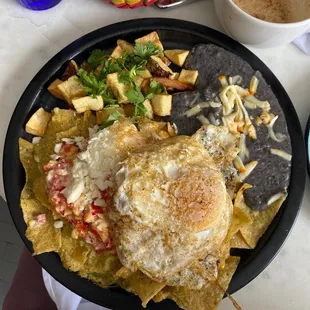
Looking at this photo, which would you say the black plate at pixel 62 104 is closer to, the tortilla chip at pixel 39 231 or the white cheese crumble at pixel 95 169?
the tortilla chip at pixel 39 231

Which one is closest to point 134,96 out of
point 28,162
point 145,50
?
point 145,50

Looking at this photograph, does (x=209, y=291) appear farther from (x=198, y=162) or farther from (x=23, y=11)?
(x=23, y=11)

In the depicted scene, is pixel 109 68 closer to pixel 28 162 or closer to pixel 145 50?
pixel 145 50

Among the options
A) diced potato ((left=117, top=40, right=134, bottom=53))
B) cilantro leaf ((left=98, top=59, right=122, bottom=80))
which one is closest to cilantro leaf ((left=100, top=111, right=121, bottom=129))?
cilantro leaf ((left=98, top=59, right=122, bottom=80))

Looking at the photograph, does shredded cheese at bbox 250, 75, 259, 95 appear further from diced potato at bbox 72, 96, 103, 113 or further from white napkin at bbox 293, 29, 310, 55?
diced potato at bbox 72, 96, 103, 113

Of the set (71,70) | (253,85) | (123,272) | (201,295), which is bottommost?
(201,295)
